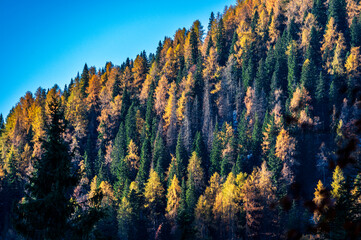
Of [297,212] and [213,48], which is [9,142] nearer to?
[213,48]

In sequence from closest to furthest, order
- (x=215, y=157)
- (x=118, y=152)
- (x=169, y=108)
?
1. (x=215, y=157)
2. (x=118, y=152)
3. (x=169, y=108)

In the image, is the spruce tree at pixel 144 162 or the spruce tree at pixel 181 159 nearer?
the spruce tree at pixel 181 159

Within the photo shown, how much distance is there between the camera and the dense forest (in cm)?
5609

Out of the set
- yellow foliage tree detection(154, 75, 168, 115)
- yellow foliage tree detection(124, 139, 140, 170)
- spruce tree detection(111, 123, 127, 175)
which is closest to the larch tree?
yellow foliage tree detection(124, 139, 140, 170)

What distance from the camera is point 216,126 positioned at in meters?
78.1

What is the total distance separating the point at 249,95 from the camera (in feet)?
275

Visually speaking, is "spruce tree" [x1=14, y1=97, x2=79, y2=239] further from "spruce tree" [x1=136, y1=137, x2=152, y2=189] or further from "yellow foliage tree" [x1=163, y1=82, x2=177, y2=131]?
"yellow foliage tree" [x1=163, y1=82, x2=177, y2=131]

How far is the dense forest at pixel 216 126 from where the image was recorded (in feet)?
184

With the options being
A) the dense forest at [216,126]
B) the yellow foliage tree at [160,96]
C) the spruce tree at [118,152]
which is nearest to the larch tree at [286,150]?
the dense forest at [216,126]

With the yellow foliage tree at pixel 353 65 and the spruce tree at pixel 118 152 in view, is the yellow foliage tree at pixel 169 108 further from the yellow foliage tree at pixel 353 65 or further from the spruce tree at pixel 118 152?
the yellow foliage tree at pixel 353 65

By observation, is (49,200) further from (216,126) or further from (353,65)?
(353,65)

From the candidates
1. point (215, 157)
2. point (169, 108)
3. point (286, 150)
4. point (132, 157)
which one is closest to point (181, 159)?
point (215, 157)

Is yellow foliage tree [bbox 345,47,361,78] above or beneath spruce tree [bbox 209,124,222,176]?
above

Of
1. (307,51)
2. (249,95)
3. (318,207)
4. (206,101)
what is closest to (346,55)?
(307,51)
